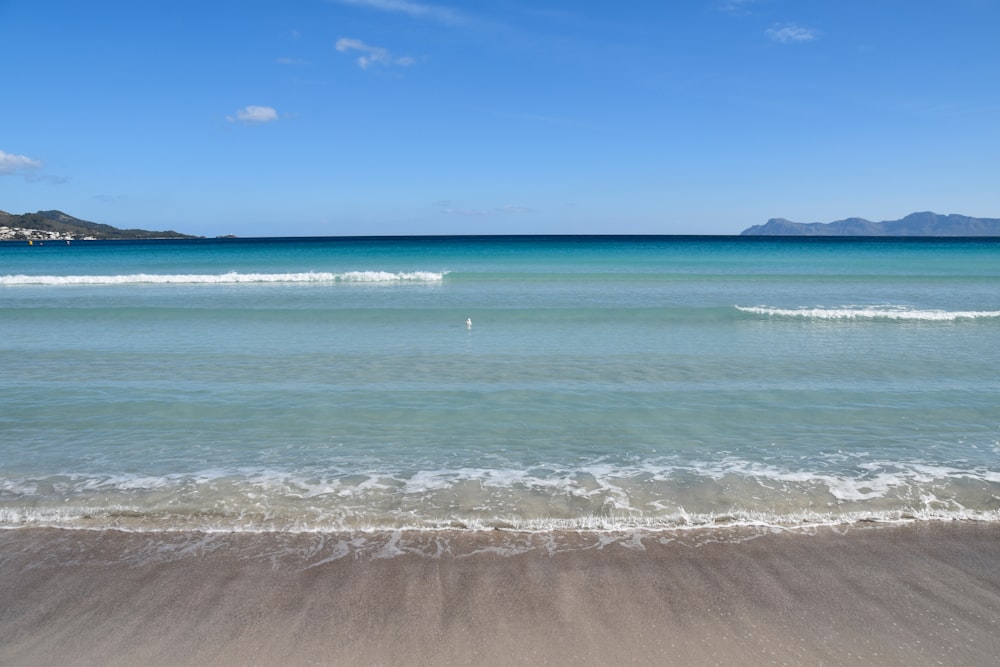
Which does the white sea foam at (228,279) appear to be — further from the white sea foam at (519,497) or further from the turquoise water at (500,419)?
the white sea foam at (519,497)

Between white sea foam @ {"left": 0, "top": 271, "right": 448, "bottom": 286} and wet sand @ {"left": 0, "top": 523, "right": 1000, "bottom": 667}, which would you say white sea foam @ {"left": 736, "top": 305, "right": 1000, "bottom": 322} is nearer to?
wet sand @ {"left": 0, "top": 523, "right": 1000, "bottom": 667}

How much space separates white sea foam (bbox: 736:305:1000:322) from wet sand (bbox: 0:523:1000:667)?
1422 cm

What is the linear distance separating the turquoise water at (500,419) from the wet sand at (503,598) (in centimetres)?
41

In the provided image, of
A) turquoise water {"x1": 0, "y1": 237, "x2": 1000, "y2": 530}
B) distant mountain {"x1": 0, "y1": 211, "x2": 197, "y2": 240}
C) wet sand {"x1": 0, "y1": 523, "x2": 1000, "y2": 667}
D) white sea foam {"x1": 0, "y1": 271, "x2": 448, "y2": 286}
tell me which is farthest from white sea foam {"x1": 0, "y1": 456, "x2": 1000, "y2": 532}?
distant mountain {"x1": 0, "y1": 211, "x2": 197, "y2": 240}

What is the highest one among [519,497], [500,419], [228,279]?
[228,279]

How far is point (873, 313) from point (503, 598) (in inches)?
721

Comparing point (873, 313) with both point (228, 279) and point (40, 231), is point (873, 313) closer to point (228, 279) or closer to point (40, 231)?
point (228, 279)

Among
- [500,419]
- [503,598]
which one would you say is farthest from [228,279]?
[503,598]

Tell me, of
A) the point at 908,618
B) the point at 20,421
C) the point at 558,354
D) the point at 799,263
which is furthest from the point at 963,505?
the point at 799,263

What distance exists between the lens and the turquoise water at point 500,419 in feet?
18.8

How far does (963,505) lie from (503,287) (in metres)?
22.6

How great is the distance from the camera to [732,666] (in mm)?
3613

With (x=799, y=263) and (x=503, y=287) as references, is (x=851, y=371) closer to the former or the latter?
(x=503, y=287)

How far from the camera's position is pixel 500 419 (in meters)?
8.21
